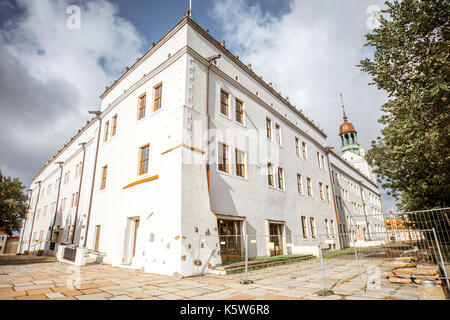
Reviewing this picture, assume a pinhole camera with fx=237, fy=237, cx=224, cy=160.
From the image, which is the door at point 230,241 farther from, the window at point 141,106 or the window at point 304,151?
the window at point 304,151

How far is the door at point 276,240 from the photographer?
14701 mm

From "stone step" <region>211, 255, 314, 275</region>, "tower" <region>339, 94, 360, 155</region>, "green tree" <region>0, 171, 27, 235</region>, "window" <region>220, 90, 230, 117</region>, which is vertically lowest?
"stone step" <region>211, 255, 314, 275</region>

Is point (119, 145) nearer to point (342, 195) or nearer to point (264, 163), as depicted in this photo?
point (264, 163)

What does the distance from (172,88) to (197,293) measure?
10.1m

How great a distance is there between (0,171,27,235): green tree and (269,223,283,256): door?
21.7 m

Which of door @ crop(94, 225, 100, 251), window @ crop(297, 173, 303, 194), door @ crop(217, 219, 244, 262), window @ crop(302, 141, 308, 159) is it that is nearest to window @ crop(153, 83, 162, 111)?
door @ crop(217, 219, 244, 262)

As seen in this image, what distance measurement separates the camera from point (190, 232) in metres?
9.38

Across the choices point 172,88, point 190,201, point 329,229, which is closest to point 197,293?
point 190,201

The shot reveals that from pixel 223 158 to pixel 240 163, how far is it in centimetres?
162

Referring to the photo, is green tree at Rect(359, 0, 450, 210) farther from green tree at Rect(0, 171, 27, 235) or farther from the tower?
the tower

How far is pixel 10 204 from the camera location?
2034 cm

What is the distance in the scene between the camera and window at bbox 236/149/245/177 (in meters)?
14.2

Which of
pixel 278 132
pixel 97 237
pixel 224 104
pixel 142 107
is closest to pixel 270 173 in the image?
pixel 278 132

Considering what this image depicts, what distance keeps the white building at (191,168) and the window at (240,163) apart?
64 mm
